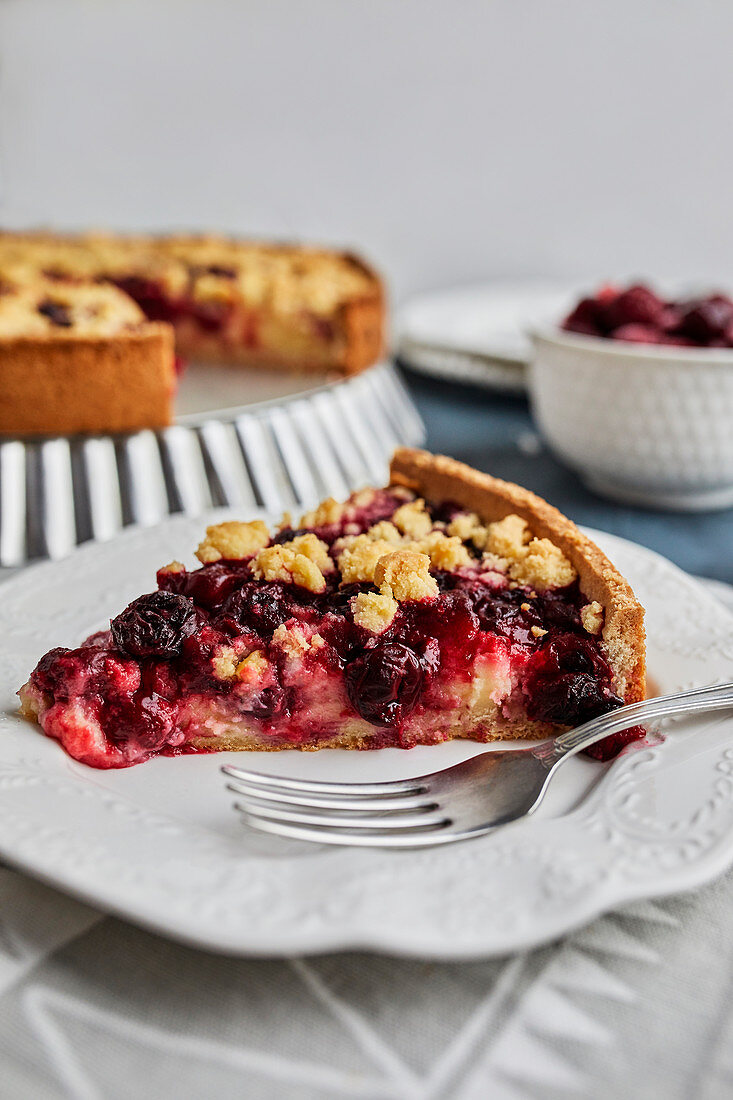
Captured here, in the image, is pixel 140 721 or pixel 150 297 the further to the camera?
pixel 150 297

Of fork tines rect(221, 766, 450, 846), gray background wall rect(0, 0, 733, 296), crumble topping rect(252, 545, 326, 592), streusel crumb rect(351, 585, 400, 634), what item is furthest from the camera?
gray background wall rect(0, 0, 733, 296)

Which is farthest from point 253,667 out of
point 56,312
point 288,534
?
point 56,312

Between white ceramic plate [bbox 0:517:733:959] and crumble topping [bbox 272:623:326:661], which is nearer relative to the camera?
white ceramic plate [bbox 0:517:733:959]

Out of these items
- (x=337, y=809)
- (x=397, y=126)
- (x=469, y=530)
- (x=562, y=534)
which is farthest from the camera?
(x=397, y=126)

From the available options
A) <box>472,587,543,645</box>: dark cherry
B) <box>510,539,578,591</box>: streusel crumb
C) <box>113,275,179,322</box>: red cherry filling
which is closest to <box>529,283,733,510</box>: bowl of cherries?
<box>510,539,578,591</box>: streusel crumb

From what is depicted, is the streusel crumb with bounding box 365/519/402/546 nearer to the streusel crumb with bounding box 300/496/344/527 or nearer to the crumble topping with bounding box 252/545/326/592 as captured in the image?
the streusel crumb with bounding box 300/496/344/527

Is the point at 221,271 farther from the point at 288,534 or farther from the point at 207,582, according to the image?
the point at 207,582

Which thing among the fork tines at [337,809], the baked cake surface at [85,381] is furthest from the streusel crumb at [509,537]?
the baked cake surface at [85,381]

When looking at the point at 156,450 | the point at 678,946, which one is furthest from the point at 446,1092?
the point at 156,450
